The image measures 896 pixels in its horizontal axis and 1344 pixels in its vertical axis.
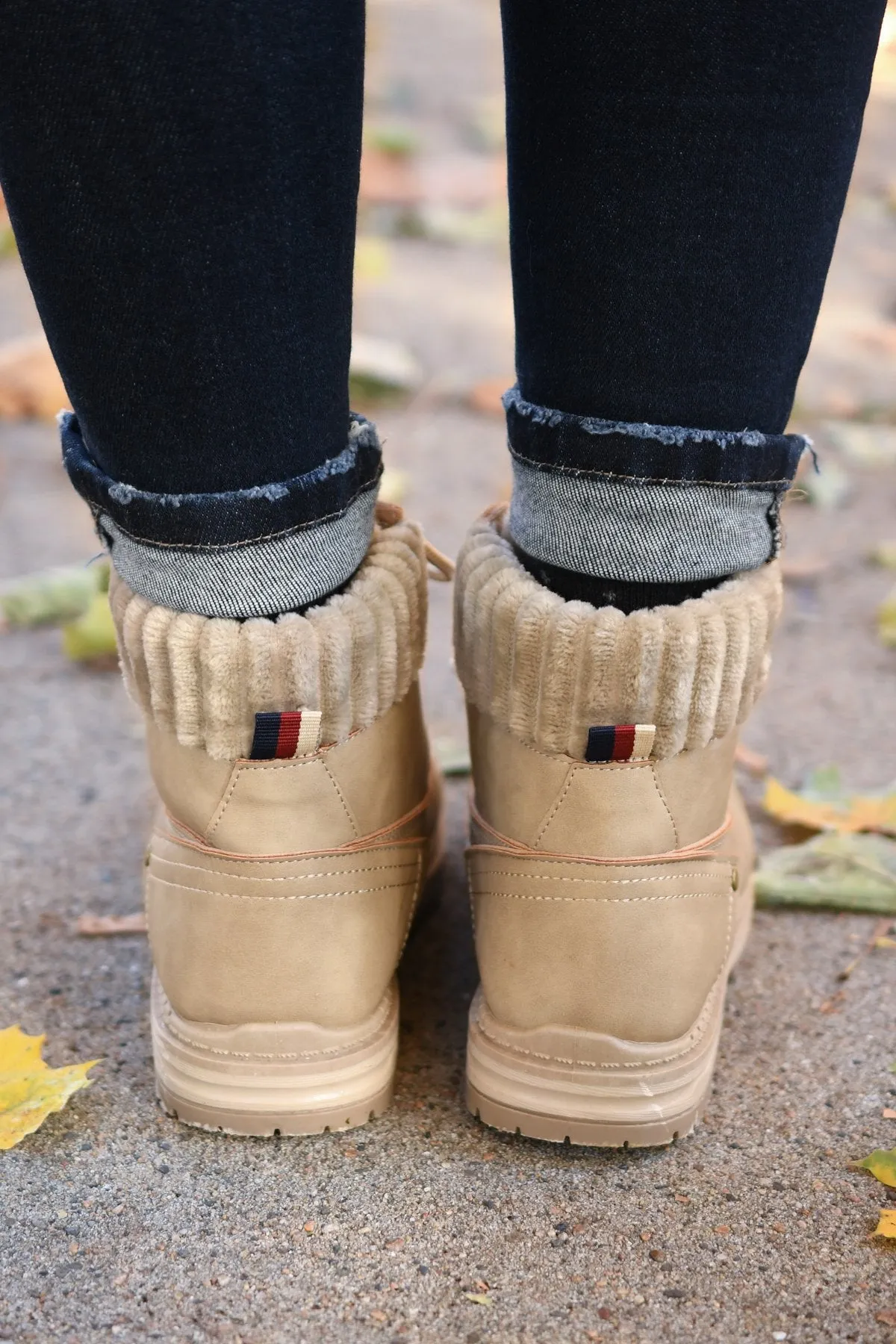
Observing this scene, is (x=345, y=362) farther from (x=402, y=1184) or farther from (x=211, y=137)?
(x=402, y=1184)

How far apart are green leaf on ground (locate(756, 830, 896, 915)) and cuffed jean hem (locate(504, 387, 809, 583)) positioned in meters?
0.40

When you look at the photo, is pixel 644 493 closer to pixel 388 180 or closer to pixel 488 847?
pixel 488 847

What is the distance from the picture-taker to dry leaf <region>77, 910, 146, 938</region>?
1.01m

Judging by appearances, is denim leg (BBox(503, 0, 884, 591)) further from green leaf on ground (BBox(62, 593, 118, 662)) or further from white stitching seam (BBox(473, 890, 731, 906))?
green leaf on ground (BBox(62, 593, 118, 662))

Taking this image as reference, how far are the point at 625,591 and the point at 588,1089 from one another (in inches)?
12.3

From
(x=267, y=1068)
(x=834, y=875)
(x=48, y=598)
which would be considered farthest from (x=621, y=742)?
(x=48, y=598)

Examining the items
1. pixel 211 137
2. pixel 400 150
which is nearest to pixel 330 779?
pixel 211 137

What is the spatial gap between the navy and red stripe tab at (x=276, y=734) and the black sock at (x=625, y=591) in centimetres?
18

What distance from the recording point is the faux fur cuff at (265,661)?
2.37 ft

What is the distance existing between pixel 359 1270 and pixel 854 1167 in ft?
1.04

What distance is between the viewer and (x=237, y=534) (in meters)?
0.70

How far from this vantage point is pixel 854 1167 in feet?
2.56

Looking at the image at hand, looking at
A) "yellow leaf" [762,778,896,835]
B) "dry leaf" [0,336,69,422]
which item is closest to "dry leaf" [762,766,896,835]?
"yellow leaf" [762,778,896,835]

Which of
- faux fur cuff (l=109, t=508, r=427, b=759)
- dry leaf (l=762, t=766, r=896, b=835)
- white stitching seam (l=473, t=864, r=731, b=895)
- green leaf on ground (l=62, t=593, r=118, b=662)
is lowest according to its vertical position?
green leaf on ground (l=62, t=593, r=118, b=662)
